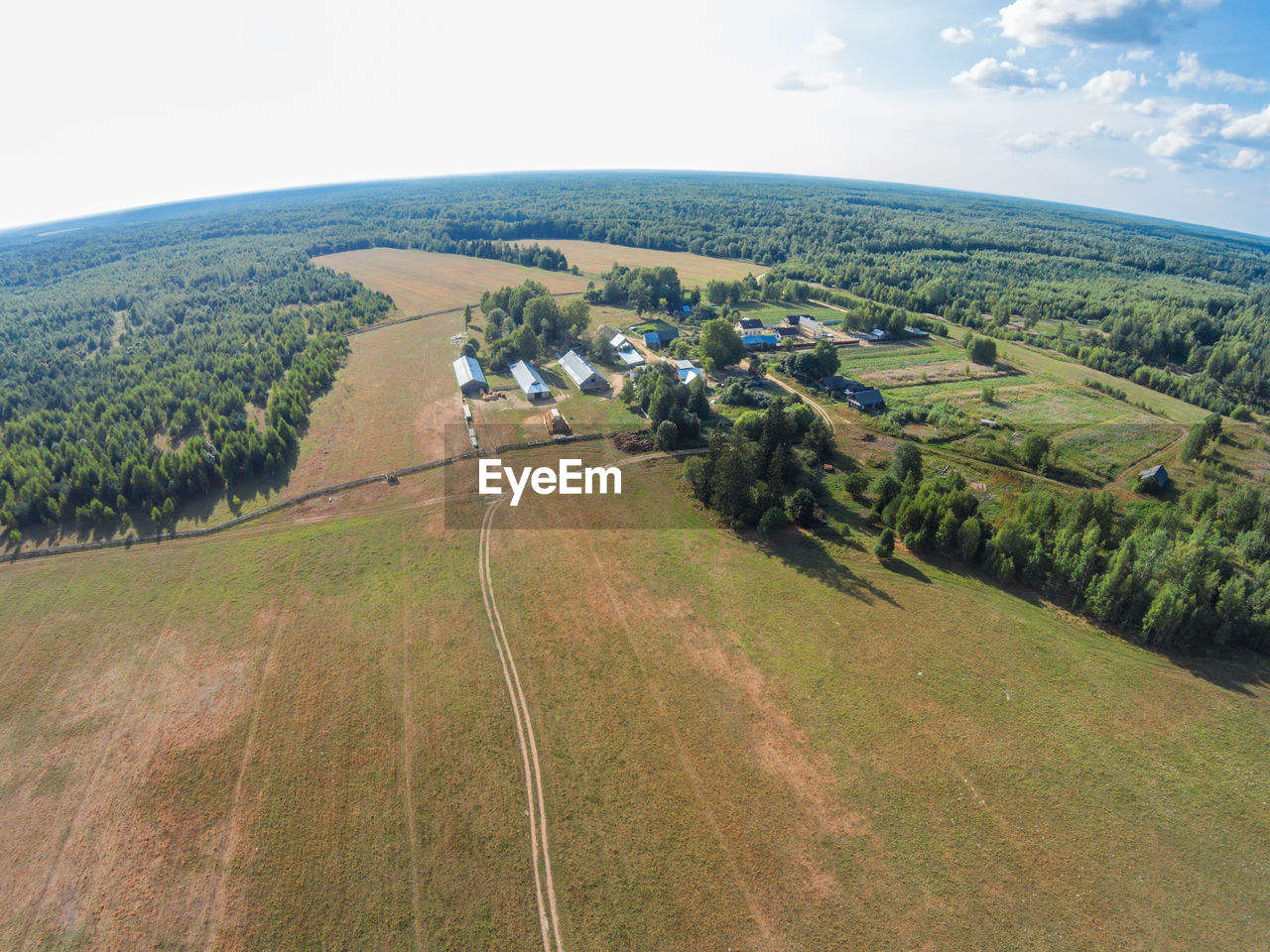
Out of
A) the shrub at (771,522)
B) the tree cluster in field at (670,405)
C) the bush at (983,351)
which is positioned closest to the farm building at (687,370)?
the tree cluster in field at (670,405)

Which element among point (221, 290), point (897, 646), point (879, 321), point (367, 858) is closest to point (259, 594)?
point (367, 858)

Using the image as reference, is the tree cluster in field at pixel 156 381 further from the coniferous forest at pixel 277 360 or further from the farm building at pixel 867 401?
the farm building at pixel 867 401

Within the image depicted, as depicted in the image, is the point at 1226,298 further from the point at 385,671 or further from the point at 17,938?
the point at 17,938

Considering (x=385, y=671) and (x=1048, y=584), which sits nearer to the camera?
(x=385, y=671)

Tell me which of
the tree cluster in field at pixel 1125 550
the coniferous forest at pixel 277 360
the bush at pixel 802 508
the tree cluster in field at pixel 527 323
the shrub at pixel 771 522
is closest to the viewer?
the tree cluster in field at pixel 1125 550

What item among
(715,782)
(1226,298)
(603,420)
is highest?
(1226,298)

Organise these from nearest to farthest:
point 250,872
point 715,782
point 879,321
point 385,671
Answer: point 250,872 < point 715,782 < point 385,671 < point 879,321

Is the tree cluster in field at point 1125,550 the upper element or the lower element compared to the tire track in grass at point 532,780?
A: upper
